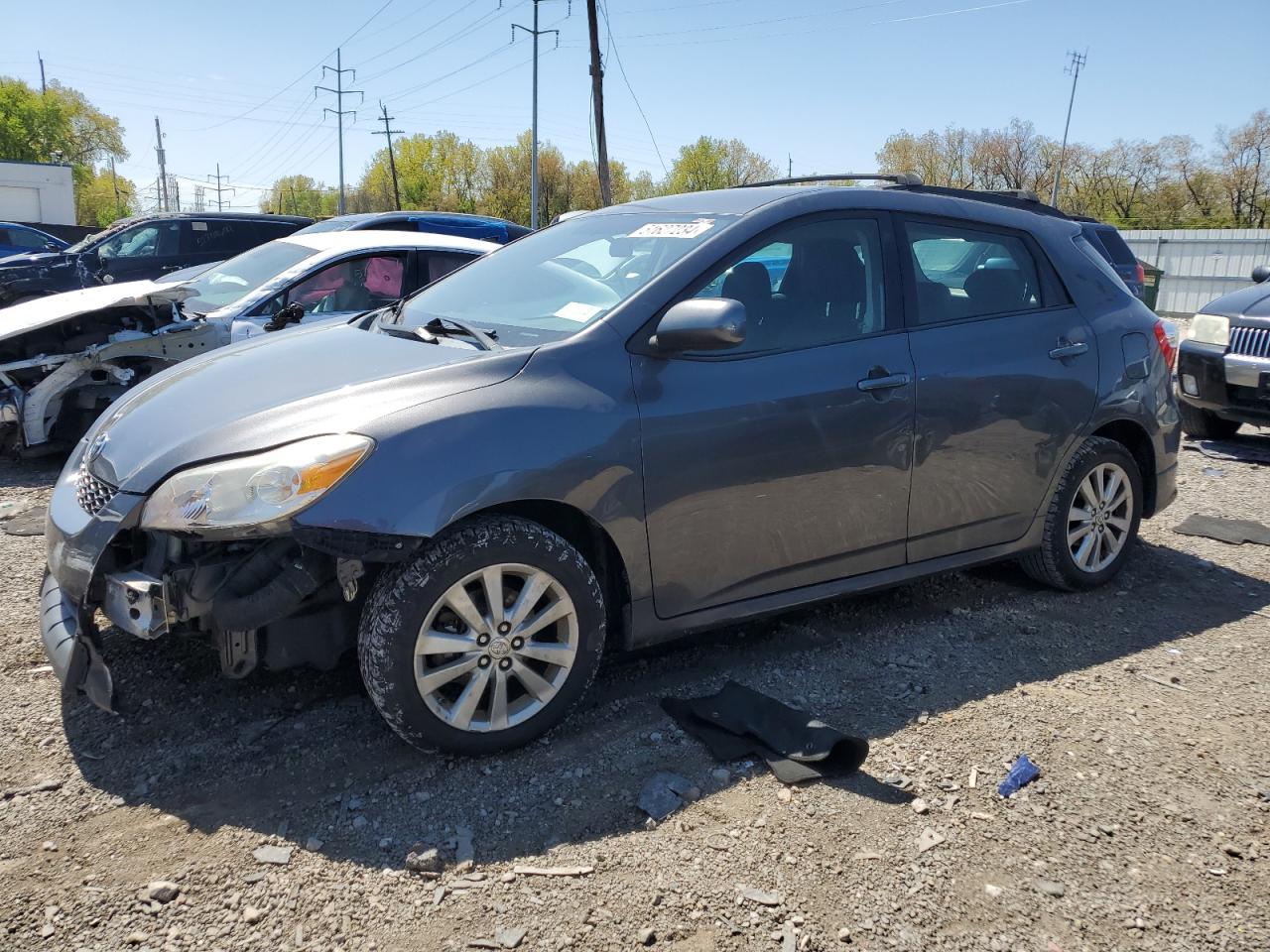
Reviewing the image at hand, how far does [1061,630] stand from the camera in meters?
4.28

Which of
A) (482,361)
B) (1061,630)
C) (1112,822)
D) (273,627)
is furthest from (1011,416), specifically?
(273,627)

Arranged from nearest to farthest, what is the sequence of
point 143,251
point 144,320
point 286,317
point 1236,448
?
1. point 286,317
2. point 144,320
3. point 1236,448
4. point 143,251

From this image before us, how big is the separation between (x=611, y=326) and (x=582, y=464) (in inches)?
20.8

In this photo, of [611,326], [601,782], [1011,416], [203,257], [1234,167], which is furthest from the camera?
[1234,167]

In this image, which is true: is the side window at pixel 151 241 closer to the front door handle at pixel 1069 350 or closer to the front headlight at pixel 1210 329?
the front headlight at pixel 1210 329

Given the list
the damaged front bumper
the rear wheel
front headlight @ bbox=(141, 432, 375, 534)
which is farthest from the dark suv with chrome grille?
the damaged front bumper

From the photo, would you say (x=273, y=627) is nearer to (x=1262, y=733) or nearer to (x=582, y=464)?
Result: (x=582, y=464)

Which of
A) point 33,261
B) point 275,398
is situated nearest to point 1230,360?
point 275,398

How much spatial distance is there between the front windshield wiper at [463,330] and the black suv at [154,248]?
34.2ft

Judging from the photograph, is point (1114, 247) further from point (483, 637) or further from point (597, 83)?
point (597, 83)

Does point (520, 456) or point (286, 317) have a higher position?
point (286, 317)

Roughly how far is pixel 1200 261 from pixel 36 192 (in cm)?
5881

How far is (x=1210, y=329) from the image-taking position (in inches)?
319

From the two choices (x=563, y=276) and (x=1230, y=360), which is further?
(x=1230, y=360)
